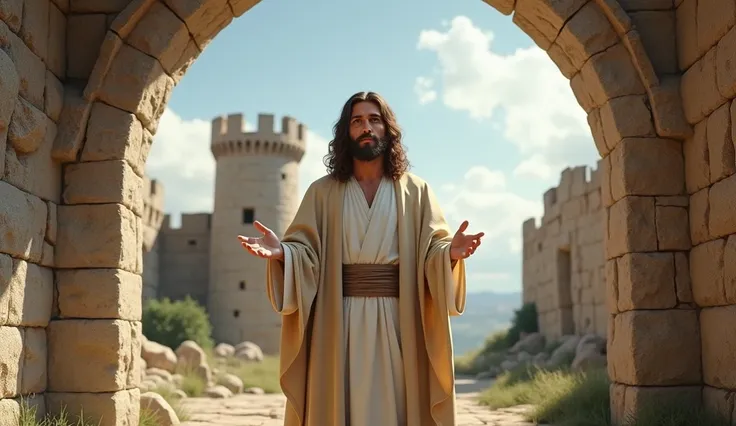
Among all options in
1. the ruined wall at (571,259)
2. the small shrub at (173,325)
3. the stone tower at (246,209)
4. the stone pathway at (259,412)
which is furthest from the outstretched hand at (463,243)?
the stone tower at (246,209)

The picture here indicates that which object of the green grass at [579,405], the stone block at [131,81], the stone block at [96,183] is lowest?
the green grass at [579,405]

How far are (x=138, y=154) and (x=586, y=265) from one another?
10814 millimetres

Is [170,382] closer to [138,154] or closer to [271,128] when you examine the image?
[138,154]

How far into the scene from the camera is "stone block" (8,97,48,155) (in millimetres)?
4910

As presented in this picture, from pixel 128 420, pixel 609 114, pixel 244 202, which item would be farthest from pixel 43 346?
pixel 244 202

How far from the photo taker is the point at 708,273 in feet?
17.4

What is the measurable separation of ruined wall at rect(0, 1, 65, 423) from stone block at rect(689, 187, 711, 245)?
4.44m

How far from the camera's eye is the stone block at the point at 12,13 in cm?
481

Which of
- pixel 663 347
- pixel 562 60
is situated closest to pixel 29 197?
pixel 562 60

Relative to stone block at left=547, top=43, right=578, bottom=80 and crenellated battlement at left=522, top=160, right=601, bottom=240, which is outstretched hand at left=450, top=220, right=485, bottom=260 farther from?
crenellated battlement at left=522, top=160, right=601, bottom=240

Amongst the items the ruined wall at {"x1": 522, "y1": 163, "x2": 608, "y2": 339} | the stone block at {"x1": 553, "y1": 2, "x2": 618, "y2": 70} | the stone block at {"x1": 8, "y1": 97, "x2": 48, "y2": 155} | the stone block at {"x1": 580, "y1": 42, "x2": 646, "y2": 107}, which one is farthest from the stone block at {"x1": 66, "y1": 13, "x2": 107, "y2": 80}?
the ruined wall at {"x1": 522, "y1": 163, "x2": 608, "y2": 339}

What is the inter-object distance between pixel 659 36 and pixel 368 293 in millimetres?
3240

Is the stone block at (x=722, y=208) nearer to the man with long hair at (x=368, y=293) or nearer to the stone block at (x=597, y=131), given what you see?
the stone block at (x=597, y=131)

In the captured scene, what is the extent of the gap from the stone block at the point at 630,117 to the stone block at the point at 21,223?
4.17 meters
